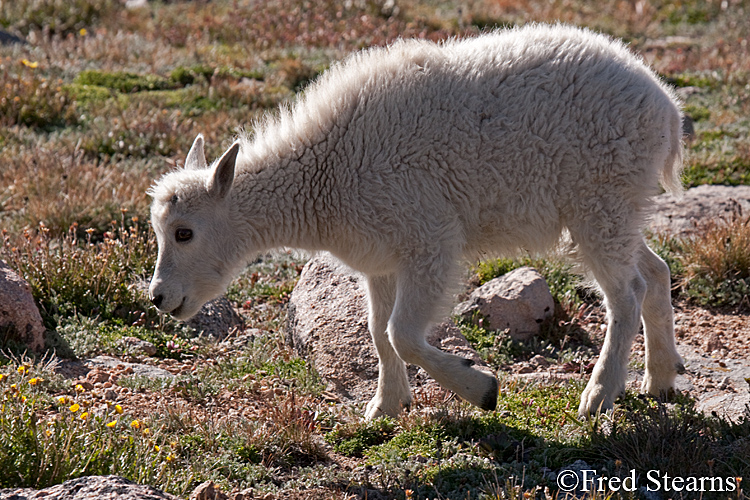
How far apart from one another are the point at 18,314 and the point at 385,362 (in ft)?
10.3

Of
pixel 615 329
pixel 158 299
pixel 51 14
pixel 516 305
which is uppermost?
pixel 51 14

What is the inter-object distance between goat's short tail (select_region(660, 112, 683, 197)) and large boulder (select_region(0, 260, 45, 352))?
5.31 m

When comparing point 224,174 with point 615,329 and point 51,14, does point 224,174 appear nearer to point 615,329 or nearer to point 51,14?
point 615,329

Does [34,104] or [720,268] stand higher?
[34,104]

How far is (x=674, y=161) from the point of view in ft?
21.0

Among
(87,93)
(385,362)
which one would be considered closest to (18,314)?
(385,362)

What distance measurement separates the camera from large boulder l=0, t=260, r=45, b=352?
22.6ft

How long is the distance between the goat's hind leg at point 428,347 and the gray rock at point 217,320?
104 inches

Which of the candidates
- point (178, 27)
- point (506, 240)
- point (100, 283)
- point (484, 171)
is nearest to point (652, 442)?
point (506, 240)

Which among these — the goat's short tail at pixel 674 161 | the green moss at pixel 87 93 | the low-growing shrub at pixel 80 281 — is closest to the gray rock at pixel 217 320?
the low-growing shrub at pixel 80 281

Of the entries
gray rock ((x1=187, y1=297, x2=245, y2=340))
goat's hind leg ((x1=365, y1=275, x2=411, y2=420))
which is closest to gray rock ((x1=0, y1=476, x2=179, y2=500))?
goat's hind leg ((x1=365, y1=275, x2=411, y2=420))

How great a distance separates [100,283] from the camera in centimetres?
802

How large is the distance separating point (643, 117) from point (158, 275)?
12.0ft

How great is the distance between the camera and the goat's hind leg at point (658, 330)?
6.49 meters
